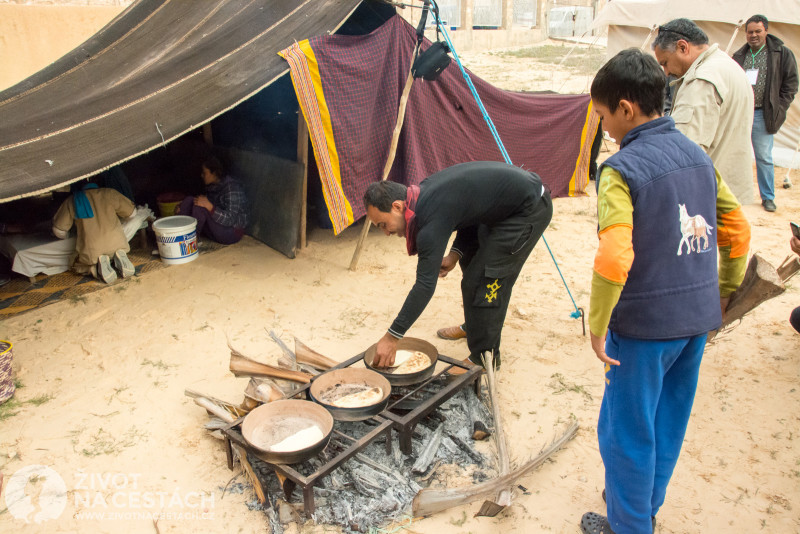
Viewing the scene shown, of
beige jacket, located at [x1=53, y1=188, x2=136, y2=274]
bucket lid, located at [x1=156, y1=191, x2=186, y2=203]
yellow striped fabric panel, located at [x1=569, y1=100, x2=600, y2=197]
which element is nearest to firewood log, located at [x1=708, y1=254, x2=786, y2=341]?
beige jacket, located at [x1=53, y1=188, x2=136, y2=274]

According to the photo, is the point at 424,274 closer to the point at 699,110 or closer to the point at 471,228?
the point at 471,228

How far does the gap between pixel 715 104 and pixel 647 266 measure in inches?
66.4

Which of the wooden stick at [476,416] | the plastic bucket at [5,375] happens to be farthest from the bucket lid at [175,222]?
the wooden stick at [476,416]

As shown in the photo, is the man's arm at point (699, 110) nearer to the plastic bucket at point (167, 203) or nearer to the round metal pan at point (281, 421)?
the round metal pan at point (281, 421)

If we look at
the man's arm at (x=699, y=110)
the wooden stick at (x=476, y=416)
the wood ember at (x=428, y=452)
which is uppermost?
the man's arm at (x=699, y=110)

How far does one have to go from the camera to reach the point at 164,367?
3.59 meters

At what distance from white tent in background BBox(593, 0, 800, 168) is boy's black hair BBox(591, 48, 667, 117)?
7203 mm

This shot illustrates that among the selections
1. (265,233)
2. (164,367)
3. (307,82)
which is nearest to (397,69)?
(307,82)

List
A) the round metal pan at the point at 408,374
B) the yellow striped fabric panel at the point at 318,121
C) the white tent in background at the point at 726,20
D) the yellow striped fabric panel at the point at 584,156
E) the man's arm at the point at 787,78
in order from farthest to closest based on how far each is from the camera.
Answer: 1. the white tent in background at the point at 726,20
2. the yellow striped fabric panel at the point at 584,156
3. the man's arm at the point at 787,78
4. the yellow striped fabric panel at the point at 318,121
5. the round metal pan at the point at 408,374

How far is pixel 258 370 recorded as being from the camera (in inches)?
118

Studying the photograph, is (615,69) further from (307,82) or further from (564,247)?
(564,247)

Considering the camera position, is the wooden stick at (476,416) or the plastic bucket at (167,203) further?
the plastic bucket at (167,203)

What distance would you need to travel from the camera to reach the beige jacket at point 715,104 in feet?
9.64

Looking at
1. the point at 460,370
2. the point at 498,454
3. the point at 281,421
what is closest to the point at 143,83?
the point at 281,421
